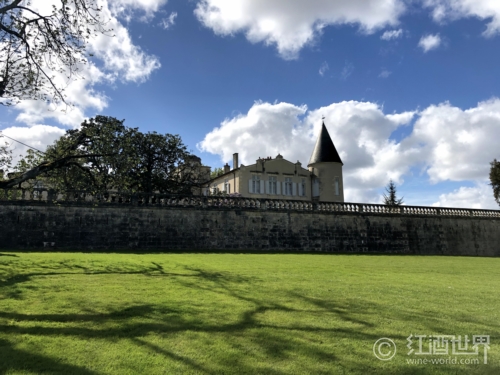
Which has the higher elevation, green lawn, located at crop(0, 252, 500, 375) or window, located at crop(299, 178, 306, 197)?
window, located at crop(299, 178, 306, 197)

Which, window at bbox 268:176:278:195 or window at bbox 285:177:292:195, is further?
window at bbox 285:177:292:195

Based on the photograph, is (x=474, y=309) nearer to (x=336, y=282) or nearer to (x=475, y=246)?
(x=336, y=282)

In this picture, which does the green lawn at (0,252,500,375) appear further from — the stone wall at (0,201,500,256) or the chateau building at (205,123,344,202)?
the chateau building at (205,123,344,202)

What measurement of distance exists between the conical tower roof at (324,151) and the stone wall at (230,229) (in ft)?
35.6

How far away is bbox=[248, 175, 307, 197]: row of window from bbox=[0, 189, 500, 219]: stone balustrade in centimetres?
1226

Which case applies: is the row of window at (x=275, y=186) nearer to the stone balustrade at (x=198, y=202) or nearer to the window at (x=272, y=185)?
the window at (x=272, y=185)

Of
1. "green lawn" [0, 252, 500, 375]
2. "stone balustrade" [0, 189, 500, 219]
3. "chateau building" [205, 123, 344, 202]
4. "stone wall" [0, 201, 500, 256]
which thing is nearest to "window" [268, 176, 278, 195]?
"chateau building" [205, 123, 344, 202]

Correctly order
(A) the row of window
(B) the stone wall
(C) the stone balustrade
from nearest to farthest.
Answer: (B) the stone wall → (C) the stone balustrade → (A) the row of window

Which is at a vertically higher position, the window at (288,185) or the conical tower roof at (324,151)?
the conical tower roof at (324,151)

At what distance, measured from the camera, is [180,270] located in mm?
9766

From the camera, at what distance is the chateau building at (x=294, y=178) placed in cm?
3409

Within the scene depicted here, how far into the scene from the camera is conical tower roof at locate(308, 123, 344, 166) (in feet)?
113

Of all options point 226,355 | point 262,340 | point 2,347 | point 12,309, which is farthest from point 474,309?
point 12,309

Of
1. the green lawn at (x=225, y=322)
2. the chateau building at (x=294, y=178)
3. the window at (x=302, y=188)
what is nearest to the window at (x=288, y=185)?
the chateau building at (x=294, y=178)
